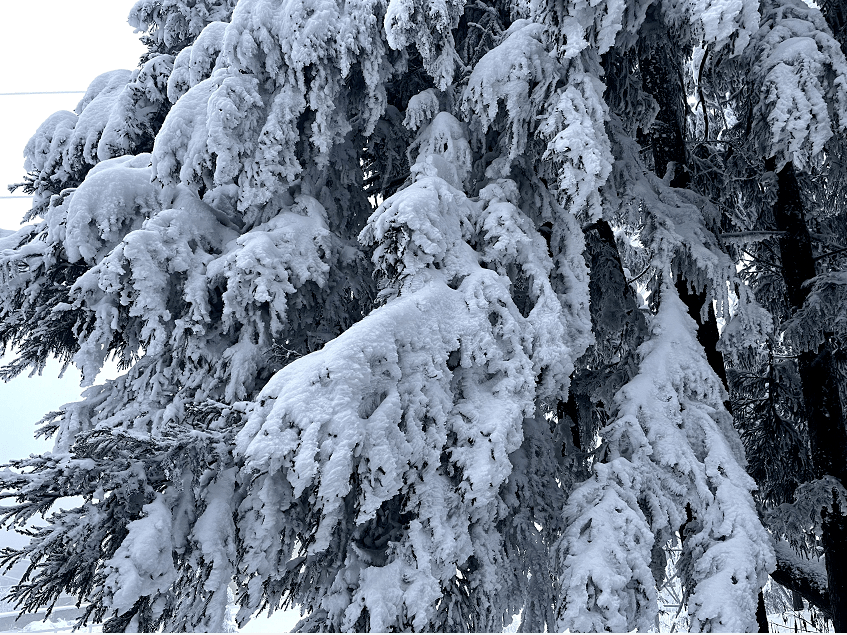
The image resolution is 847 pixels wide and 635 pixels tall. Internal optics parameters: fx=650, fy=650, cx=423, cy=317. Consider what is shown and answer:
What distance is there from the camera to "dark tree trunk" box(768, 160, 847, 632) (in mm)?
5688

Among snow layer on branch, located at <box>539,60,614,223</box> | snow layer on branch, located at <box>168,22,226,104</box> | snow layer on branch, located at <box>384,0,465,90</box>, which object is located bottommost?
snow layer on branch, located at <box>539,60,614,223</box>

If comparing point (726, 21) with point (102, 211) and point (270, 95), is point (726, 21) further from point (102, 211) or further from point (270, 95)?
point (102, 211)

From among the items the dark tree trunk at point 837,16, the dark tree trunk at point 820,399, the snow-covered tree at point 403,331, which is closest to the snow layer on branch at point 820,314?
the snow-covered tree at point 403,331

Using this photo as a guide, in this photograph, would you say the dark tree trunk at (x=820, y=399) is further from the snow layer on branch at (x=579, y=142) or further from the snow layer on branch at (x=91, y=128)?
the snow layer on branch at (x=91, y=128)

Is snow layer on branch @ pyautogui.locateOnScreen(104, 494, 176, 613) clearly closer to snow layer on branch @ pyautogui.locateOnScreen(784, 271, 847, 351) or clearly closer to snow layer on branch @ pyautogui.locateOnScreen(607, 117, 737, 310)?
snow layer on branch @ pyautogui.locateOnScreen(607, 117, 737, 310)

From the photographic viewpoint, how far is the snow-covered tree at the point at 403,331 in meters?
3.28

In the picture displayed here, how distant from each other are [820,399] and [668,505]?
3.19 meters

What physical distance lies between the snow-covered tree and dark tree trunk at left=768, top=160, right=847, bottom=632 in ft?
1.05

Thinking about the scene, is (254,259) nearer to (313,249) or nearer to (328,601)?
(313,249)

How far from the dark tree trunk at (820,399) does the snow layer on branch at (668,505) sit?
2.23m

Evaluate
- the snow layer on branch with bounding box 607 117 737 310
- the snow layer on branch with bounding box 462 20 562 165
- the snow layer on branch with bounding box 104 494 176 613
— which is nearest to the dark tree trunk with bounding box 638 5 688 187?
the snow layer on branch with bounding box 607 117 737 310

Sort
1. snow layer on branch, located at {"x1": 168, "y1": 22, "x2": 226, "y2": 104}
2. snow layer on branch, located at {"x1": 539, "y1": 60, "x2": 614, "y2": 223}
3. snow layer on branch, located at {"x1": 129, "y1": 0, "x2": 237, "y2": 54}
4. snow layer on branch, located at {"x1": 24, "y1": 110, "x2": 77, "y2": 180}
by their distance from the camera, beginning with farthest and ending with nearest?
snow layer on branch, located at {"x1": 129, "y1": 0, "x2": 237, "y2": 54} < snow layer on branch, located at {"x1": 24, "y1": 110, "x2": 77, "y2": 180} < snow layer on branch, located at {"x1": 168, "y1": 22, "x2": 226, "y2": 104} < snow layer on branch, located at {"x1": 539, "y1": 60, "x2": 614, "y2": 223}

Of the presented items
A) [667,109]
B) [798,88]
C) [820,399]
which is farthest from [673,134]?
[820,399]

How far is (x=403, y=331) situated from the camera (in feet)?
11.7
